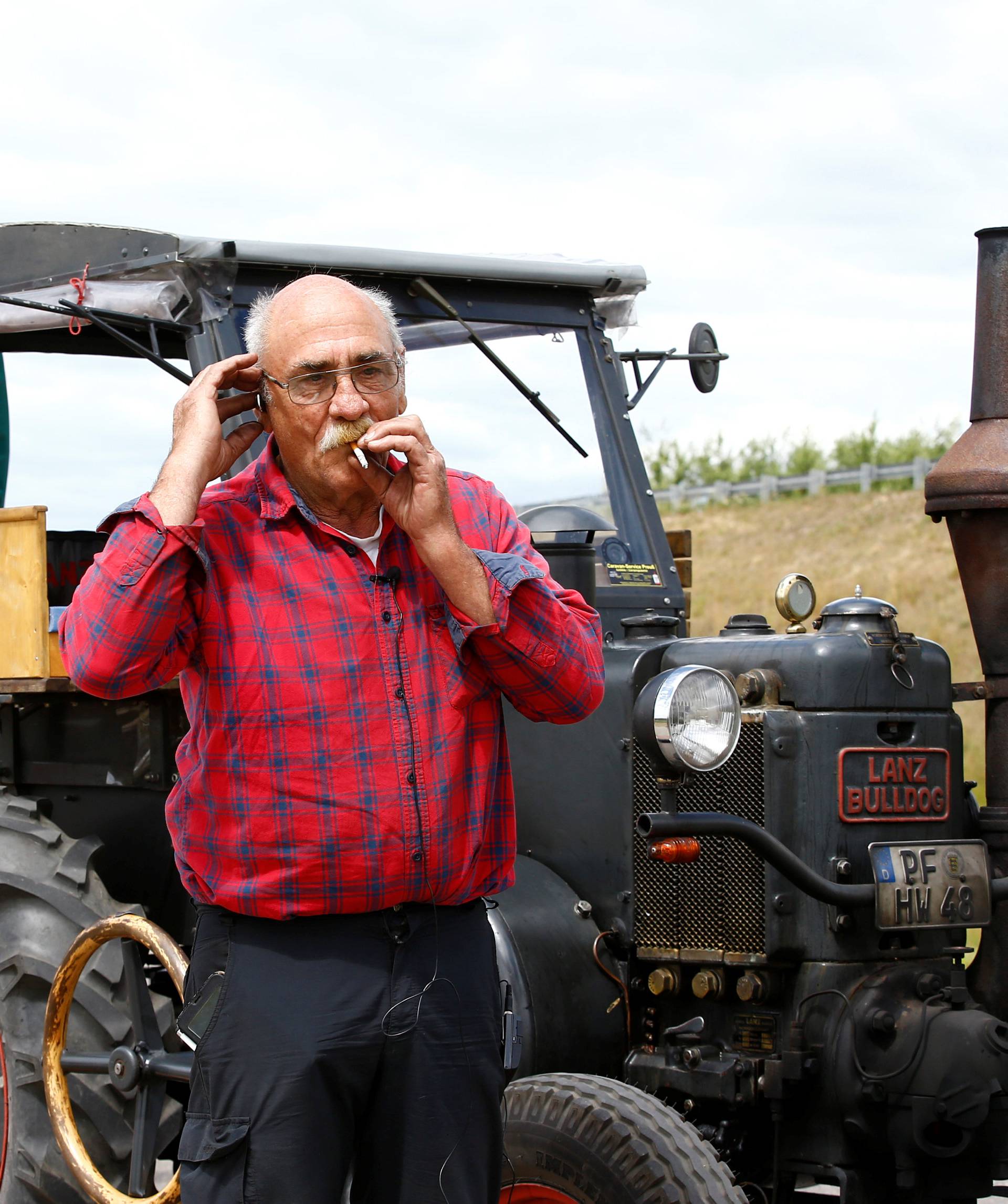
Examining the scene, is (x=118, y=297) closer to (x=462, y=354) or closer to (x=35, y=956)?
(x=462, y=354)

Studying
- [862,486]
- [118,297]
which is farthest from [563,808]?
[862,486]

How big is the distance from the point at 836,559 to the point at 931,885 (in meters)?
19.6

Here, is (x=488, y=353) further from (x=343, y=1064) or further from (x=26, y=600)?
(x=343, y=1064)

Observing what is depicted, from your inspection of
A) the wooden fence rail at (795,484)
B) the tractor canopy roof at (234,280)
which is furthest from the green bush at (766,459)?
the tractor canopy roof at (234,280)

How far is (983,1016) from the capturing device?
3.21 meters

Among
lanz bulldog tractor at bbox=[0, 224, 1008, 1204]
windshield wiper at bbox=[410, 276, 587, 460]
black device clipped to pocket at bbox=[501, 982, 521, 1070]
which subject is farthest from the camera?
windshield wiper at bbox=[410, 276, 587, 460]

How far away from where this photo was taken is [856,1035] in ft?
10.5

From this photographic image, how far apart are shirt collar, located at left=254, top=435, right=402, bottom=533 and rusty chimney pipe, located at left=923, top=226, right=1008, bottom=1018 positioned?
1.81m

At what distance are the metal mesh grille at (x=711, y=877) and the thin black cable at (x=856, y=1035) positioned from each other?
14cm

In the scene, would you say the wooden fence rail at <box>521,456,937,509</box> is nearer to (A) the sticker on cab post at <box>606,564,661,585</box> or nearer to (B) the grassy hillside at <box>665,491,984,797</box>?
(B) the grassy hillside at <box>665,491,984,797</box>

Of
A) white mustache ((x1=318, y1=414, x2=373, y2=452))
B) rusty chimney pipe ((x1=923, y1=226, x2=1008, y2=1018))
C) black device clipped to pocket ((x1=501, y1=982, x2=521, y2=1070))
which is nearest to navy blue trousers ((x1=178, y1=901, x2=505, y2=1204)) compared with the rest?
black device clipped to pocket ((x1=501, y1=982, x2=521, y2=1070))

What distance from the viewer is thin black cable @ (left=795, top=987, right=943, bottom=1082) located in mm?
3178

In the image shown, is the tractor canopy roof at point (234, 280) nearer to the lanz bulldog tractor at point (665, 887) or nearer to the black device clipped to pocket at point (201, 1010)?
the lanz bulldog tractor at point (665, 887)

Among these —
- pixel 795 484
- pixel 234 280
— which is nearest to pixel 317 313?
pixel 234 280
